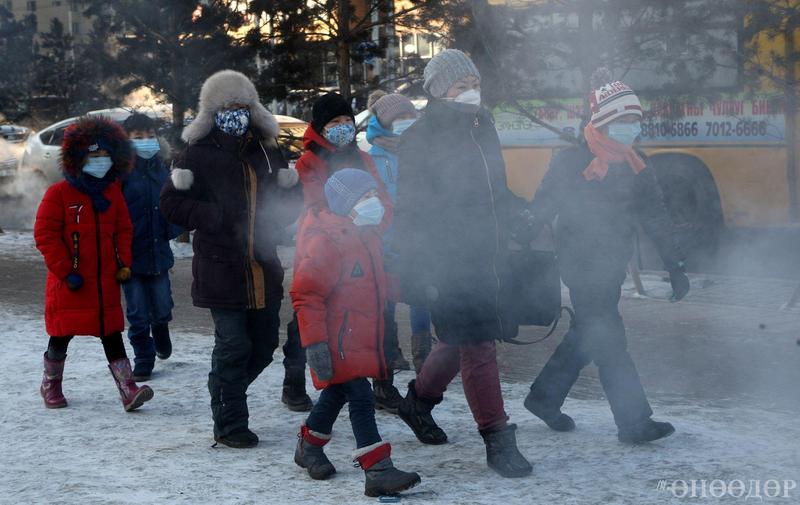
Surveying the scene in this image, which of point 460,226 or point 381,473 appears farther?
point 460,226

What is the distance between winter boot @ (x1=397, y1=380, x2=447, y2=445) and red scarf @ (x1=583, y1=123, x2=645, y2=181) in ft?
4.07

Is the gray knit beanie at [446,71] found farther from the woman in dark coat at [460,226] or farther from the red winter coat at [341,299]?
the red winter coat at [341,299]

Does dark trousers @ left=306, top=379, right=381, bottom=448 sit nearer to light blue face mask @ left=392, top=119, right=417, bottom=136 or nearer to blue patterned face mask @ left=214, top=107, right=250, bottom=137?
blue patterned face mask @ left=214, top=107, right=250, bottom=137

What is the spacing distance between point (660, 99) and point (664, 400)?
15.9ft

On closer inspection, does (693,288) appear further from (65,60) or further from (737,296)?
(65,60)

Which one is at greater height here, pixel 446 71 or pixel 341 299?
pixel 446 71

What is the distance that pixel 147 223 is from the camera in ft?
23.3

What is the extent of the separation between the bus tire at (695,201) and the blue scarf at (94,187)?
22.8 feet

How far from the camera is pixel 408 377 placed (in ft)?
22.6

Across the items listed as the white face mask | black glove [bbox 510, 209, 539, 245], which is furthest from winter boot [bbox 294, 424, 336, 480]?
the white face mask

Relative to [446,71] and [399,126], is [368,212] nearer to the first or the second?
[446,71]

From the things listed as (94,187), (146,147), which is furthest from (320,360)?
(146,147)

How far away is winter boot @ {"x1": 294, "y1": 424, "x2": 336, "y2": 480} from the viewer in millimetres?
4961

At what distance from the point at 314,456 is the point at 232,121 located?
159 centimetres
